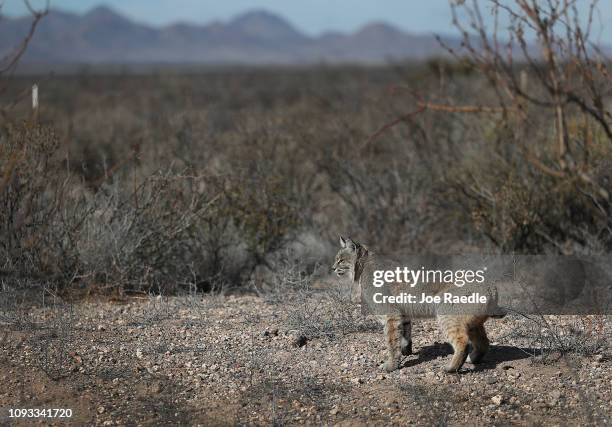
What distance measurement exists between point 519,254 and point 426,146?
3.40 m

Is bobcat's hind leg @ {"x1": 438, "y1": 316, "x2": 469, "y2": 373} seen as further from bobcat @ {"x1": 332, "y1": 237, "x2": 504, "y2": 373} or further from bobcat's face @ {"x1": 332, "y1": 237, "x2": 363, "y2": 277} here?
bobcat's face @ {"x1": 332, "y1": 237, "x2": 363, "y2": 277}

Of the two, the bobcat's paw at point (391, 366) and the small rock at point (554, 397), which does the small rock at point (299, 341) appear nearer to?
the bobcat's paw at point (391, 366)

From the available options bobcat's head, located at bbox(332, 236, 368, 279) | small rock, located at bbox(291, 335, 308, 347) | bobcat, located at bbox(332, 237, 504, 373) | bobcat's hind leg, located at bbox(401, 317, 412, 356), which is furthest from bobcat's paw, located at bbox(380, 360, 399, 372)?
bobcat's head, located at bbox(332, 236, 368, 279)

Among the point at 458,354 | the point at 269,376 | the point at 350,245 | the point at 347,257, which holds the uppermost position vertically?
the point at 350,245

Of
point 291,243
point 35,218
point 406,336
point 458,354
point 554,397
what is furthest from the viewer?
point 291,243

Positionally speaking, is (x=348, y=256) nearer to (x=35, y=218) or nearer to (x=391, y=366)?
(x=391, y=366)

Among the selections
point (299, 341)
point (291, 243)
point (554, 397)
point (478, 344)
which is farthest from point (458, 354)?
point (291, 243)

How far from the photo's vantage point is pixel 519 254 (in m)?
9.66

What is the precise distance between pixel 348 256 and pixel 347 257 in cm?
1

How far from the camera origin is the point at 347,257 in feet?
22.8

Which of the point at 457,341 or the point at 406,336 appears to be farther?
the point at 406,336

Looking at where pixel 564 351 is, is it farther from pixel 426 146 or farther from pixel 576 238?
pixel 426 146

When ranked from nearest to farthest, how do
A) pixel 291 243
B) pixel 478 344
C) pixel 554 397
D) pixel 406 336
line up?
1. pixel 554 397
2. pixel 478 344
3. pixel 406 336
4. pixel 291 243

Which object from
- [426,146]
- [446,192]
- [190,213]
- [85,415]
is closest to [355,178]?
[446,192]
